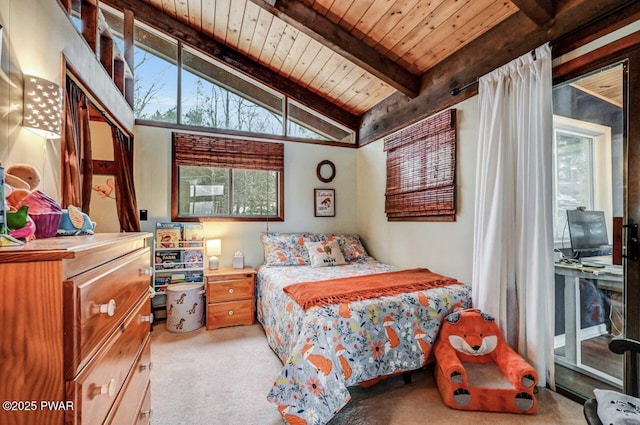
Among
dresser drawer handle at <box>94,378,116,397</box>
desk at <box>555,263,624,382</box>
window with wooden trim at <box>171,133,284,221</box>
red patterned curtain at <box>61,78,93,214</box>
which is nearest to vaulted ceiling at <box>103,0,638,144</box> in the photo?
window with wooden trim at <box>171,133,284,221</box>

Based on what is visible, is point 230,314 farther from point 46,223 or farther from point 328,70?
point 328,70

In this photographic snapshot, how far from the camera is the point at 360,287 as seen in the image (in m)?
2.32

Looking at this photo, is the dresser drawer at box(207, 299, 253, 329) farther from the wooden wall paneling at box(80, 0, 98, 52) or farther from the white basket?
the wooden wall paneling at box(80, 0, 98, 52)

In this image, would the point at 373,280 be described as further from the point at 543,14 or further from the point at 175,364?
the point at 543,14

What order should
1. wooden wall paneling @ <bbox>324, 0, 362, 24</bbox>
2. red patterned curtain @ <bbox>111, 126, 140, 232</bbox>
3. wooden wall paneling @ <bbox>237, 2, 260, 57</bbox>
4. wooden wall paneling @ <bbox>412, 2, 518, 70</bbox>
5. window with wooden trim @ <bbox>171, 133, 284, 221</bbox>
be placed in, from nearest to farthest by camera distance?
wooden wall paneling @ <bbox>412, 2, 518, 70</bbox> < wooden wall paneling @ <bbox>324, 0, 362, 24</bbox> < red patterned curtain @ <bbox>111, 126, 140, 232</bbox> < wooden wall paneling @ <bbox>237, 2, 260, 57</bbox> < window with wooden trim @ <bbox>171, 133, 284, 221</bbox>

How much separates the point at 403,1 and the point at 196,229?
10.2ft

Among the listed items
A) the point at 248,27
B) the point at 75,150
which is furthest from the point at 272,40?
the point at 75,150

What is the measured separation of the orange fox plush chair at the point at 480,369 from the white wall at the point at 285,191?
2366 millimetres

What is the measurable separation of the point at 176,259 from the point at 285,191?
62.7 inches

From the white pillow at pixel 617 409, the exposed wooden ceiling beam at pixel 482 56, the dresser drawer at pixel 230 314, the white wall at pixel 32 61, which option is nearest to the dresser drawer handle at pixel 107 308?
the white wall at pixel 32 61

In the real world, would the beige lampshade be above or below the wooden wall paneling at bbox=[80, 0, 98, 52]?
below

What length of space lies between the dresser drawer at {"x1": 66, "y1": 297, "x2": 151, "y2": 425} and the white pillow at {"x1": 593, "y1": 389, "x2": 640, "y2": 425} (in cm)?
174

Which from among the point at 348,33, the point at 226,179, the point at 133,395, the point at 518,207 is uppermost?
the point at 348,33

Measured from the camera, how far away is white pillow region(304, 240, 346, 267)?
3475mm
